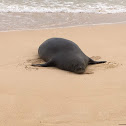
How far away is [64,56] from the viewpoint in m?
4.98

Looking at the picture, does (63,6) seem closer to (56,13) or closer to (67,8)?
(67,8)

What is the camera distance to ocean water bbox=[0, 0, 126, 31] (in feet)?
28.3

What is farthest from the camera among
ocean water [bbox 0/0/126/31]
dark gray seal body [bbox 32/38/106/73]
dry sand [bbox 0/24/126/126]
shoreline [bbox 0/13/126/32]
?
ocean water [bbox 0/0/126/31]

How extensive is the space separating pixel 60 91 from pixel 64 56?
1.46 m

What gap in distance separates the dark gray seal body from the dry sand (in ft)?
0.50

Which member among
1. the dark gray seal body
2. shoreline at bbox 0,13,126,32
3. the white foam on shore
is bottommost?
shoreline at bbox 0,13,126,32

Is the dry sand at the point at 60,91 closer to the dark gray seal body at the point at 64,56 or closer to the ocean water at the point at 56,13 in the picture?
the dark gray seal body at the point at 64,56

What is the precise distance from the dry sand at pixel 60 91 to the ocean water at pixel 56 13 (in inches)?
104

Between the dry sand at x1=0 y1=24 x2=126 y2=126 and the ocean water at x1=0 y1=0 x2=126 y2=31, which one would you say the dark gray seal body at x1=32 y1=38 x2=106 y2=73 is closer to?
the dry sand at x1=0 y1=24 x2=126 y2=126

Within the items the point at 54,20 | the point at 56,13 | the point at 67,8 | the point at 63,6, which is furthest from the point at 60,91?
the point at 63,6

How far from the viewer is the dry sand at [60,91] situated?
2926 mm

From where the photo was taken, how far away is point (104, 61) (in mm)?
5098

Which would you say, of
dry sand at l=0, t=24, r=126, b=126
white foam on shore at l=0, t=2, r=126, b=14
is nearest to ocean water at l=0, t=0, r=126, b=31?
white foam on shore at l=0, t=2, r=126, b=14

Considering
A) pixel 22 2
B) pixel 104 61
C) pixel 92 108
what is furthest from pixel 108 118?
pixel 22 2
